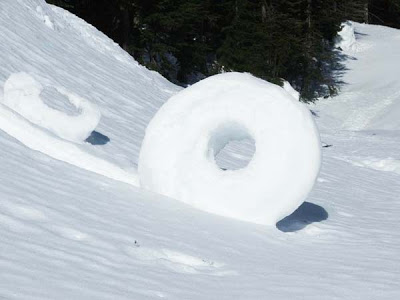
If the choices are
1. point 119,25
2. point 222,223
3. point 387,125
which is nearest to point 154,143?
point 222,223

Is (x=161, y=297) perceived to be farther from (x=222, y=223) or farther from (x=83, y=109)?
(x=83, y=109)

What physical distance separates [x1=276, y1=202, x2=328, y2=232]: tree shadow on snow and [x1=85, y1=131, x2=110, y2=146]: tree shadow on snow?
2.17 m

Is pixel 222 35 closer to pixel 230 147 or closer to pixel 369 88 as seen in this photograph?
pixel 369 88

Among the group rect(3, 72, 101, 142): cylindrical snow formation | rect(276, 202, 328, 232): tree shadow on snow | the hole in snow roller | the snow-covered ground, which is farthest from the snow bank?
rect(276, 202, 328, 232): tree shadow on snow

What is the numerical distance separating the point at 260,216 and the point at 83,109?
2424mm

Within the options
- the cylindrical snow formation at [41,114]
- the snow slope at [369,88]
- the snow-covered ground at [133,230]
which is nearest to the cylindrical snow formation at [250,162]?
the snow-covered ground at [133,230]

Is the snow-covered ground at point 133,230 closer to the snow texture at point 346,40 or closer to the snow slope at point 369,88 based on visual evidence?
the snow slope at point 369,88

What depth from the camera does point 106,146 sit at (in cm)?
779

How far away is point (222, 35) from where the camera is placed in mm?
25516

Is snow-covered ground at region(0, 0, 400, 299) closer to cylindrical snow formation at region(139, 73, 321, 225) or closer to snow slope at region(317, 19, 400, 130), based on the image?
cylindrical snow formation at region(139, 73, 321, 225)

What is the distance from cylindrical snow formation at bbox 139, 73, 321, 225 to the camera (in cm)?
607

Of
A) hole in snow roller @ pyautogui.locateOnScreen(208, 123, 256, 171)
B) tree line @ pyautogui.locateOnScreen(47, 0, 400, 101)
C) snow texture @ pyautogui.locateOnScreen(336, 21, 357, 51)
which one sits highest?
hole in snow roller @ pyautogui.locateOnScreen(208, 123, 256, 171)

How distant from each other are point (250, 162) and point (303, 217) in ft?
3.84

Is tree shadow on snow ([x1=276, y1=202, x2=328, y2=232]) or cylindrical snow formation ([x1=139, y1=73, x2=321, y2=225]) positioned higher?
cylindrical snow formation ([x1=139, y1=73, x2=321, y2=225])
